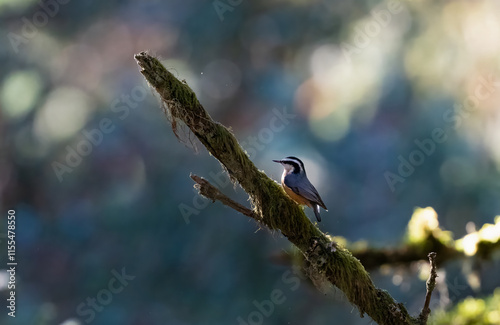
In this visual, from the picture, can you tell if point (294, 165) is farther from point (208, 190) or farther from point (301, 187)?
point (208, 190)

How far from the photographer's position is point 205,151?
1141cm

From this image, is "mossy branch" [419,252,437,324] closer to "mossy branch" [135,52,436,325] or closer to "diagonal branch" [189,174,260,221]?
"mossy branch" [135,52,436,325]

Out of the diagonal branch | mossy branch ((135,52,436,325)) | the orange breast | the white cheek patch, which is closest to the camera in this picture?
the diagonal branch

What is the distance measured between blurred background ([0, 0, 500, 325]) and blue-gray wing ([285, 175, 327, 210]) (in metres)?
7.26

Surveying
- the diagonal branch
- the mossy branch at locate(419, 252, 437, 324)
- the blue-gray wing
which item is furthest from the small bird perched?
the mossy branch at locate(419, 252, 437, 324)

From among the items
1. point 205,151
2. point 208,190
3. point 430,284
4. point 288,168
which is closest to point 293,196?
point 288,168

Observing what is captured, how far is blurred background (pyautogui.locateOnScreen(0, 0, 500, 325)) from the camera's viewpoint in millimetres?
11703

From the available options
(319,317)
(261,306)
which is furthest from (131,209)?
(319,317)

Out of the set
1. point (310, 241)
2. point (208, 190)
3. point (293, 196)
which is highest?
point (293, 196)

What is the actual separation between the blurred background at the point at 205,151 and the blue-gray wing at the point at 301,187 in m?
7.26

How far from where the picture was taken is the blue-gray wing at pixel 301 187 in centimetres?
378

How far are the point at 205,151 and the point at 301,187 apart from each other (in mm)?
7676

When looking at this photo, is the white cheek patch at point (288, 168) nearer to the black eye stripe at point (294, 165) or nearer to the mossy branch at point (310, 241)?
the black eye stripe at point (294, 165)

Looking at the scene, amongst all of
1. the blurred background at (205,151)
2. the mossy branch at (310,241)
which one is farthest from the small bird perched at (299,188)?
the blurred background at (205,151)
